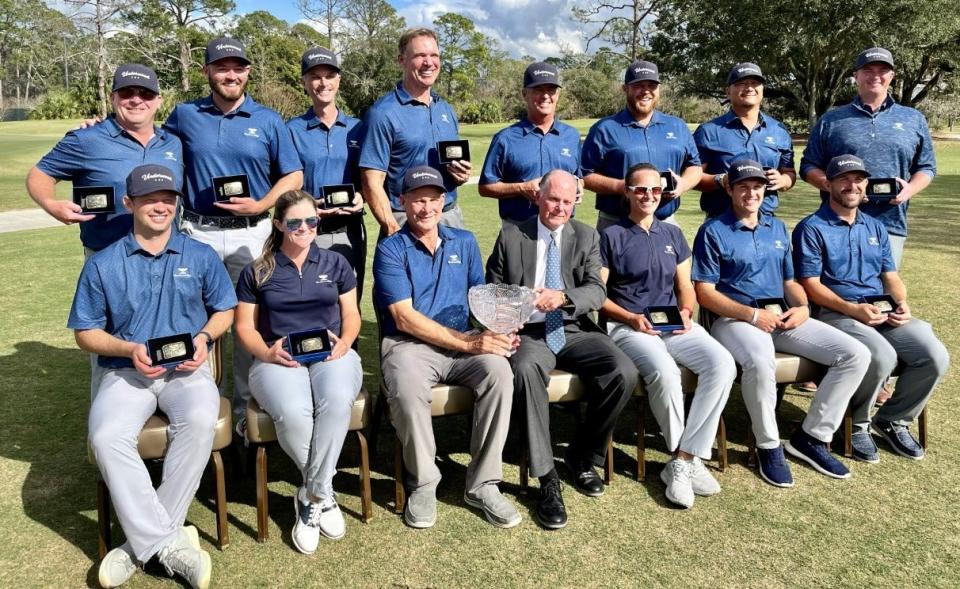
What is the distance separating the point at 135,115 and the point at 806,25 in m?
32.7

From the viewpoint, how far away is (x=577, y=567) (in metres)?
3.27

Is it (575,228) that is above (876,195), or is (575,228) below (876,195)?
below

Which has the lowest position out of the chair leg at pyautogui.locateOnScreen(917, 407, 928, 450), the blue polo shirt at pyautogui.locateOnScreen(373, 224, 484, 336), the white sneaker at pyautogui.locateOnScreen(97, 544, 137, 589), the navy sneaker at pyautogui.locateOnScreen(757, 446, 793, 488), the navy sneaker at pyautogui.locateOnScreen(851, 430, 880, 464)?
the white sneaker at pyautogui.locateOnScreen(97, 544, 137, 589)

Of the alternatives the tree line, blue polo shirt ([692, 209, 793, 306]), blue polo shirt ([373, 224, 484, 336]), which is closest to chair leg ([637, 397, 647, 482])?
blue polo shirt ([692, 209, 793, 306])

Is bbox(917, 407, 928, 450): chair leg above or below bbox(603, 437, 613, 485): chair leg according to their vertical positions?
A: above

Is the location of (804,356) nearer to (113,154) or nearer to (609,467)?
(609,467)

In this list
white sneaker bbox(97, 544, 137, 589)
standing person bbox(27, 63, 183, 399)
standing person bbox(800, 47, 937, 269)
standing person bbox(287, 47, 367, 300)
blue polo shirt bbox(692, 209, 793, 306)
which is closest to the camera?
white sneaker bbox(97, 544, 137, 589)

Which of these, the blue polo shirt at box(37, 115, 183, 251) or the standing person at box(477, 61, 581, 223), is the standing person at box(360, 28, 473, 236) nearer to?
the standing person at box(477, 61, 581, 223)

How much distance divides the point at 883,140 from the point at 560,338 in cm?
291

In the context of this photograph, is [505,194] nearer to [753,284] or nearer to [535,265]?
[535,265]

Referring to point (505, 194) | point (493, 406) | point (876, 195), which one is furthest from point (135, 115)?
point (876, 195)

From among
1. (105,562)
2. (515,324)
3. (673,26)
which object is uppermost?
(673,26)

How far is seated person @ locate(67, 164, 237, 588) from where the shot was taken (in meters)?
3.13

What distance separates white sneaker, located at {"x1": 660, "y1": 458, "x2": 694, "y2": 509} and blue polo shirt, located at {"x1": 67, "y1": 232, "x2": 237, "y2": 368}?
2.65 m
